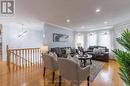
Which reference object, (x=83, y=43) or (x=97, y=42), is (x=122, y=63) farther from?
(x=83, y=43)

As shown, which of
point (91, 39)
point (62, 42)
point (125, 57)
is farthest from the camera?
point (91, 39)

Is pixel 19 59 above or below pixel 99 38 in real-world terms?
below

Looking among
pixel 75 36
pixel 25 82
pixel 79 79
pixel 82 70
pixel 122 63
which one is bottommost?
pixel 25 82

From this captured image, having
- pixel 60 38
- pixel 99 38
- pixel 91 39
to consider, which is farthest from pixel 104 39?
pixel 60 38

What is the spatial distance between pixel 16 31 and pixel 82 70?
639 centimetres

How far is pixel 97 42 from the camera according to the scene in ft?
32.8

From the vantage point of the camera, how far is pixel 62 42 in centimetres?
912

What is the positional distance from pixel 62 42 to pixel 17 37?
3.16 m

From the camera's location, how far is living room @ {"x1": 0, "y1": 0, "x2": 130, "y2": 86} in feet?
12.0

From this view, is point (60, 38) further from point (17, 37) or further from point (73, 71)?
point (73, 71)

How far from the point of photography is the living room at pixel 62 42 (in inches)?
144

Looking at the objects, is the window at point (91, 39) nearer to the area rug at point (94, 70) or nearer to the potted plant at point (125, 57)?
the area rug at point (94, 70)

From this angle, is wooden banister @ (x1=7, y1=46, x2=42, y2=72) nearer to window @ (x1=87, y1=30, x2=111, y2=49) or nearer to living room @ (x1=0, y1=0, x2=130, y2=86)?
living room @ (x1=0, y1=0, x2=130, y2=86)

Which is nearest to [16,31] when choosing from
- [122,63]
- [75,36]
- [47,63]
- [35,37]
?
[35,37]
